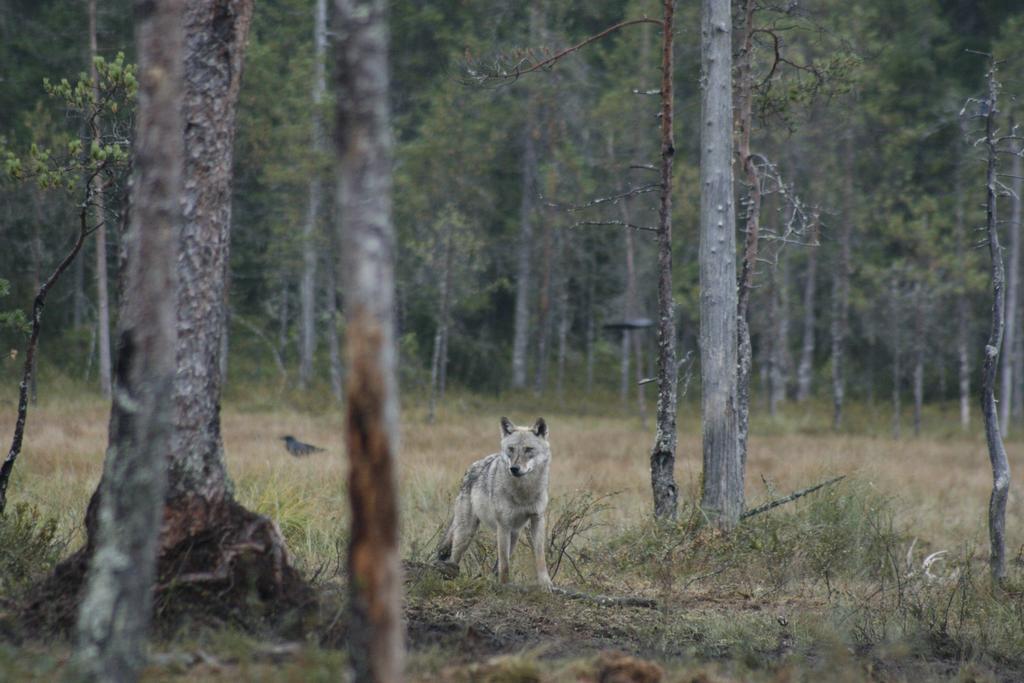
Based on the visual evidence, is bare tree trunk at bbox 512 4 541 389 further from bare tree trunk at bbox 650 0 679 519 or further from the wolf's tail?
the wolf's tail

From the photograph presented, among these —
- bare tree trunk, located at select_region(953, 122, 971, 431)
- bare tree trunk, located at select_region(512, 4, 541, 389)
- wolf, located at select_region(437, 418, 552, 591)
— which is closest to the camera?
wolf, located at select_region(437, 418, 552, 591)

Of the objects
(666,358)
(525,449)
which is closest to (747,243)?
(666,358)

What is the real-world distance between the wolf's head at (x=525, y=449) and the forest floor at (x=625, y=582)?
89 centimetres

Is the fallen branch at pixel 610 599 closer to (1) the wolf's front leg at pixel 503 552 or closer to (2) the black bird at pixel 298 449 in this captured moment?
(1) the wolf's front leg at pixel 503 552

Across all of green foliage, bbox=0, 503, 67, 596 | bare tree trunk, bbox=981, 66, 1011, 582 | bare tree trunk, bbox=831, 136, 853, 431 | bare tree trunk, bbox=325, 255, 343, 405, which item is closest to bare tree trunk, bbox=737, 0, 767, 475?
bare tree trunk, bbox=981, 66, 1011, 582

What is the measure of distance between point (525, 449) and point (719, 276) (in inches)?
120

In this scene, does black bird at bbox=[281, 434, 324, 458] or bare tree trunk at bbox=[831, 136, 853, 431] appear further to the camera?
bare tree trunk at bbox=[831, 136, 853, 431]

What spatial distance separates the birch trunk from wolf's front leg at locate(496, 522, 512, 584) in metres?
2.56

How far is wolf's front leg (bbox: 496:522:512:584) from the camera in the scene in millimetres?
7852

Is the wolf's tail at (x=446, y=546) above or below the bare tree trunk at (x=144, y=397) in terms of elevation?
below

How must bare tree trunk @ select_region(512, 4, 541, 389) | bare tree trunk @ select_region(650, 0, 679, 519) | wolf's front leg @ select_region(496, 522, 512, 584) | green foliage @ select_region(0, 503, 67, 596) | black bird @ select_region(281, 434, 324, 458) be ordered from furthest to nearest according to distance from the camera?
bare tree trunk @ select_region(512, 4, 541, 389) < black bird @ select_region(281, 434, 324, 458) < bare tree trunk @ select_region(650, 0, 679, 519) < wolf's front leg @ select_region(496, 522, 512, 584) < green foliage @ select_region(0, 503, 67, 596)

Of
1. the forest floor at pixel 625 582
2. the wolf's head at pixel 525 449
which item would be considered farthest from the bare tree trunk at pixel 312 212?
the wolf's head at pixel 525 449

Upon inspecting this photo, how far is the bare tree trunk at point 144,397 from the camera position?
3.65m

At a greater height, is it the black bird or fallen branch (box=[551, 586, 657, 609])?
the black bird
